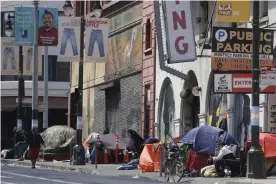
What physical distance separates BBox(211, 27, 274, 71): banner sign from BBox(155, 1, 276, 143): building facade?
7.90 feet

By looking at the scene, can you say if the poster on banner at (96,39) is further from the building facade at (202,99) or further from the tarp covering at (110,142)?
the tarp covering at (110,142)

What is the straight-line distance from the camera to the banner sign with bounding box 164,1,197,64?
35.2 meters

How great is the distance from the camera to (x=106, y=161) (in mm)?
41562

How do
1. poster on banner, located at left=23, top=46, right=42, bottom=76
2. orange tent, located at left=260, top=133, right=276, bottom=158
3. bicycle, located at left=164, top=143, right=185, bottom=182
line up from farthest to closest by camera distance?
1. poster on banner, located at left=23, top=46, right=42, bottom=76
2. orange tent, located at left=260, top=133, right=276, bottom=158
3. bicycle, located at left=164, top=143, right=185, bottom=182

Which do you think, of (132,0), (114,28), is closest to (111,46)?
(114,28)

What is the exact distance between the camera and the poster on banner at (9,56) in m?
48.6

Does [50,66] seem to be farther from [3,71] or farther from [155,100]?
[155,100]

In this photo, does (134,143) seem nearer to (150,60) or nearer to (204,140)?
(150,60)

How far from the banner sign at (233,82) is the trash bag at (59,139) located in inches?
712

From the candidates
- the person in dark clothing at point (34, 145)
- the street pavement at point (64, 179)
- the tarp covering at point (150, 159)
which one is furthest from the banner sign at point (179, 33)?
the street pavement at point (64, 179)

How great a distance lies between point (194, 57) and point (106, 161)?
893 cm

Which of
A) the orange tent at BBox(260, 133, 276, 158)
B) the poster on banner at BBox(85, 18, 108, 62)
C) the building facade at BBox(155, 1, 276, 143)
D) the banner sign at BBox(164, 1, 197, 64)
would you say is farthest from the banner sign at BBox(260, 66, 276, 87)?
the poster on banner at BBox(85, 18, 108, 62)

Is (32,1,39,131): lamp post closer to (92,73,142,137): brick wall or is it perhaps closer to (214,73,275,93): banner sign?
(92,73,142,137): brick wall

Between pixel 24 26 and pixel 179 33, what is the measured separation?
40.3ft
